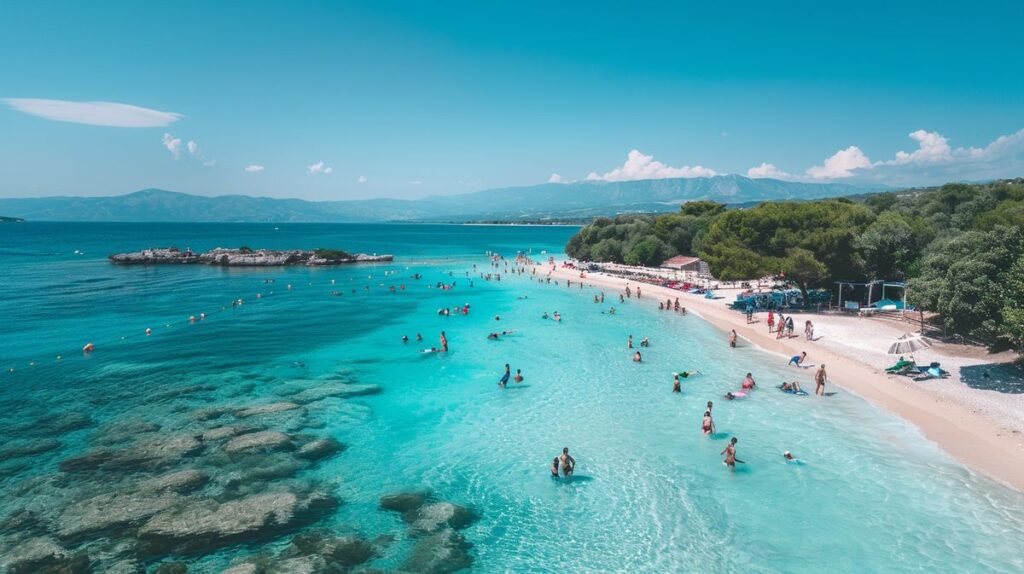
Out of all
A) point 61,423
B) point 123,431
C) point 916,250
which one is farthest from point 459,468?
point 916,250

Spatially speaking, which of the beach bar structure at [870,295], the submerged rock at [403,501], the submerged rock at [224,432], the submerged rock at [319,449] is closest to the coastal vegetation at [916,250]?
the beach bar structure at [870,295]

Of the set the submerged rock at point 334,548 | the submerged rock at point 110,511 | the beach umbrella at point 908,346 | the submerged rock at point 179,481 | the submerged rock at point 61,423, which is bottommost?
the submerged rock at point 334,548

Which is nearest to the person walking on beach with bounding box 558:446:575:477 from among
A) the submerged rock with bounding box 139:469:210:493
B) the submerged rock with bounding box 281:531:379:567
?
the submerged rock with bounding box 281:531:379:567

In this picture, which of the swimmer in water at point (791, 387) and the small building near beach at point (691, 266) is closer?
the swimmer in water at point (791, 387)

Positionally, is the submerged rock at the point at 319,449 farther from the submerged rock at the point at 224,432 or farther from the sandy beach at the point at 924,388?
the sandy beach at the point at 924,388

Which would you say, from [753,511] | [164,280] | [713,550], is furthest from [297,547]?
[164,280]

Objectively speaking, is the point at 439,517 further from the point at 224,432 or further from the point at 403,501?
the point at 224,432
